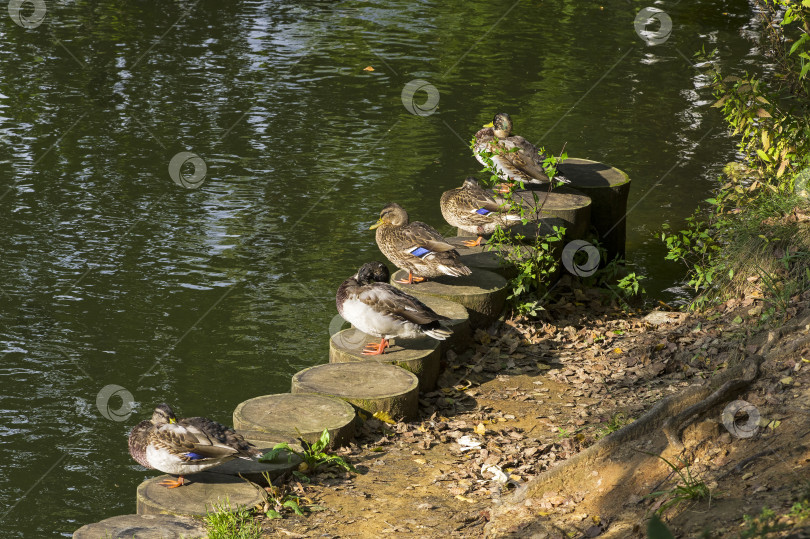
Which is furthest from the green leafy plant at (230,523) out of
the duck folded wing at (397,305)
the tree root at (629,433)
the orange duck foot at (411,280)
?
the orange duck foot at (411,280)

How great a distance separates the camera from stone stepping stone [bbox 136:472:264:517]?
5.58m

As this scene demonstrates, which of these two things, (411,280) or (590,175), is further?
(590,175)

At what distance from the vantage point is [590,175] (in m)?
10.4

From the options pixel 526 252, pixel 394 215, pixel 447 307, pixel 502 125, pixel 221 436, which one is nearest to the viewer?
pixel 221 436

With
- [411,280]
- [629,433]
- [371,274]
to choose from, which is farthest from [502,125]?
[629,433]

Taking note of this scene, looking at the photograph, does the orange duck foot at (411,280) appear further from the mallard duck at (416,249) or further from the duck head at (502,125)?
the duck head at (502,125)

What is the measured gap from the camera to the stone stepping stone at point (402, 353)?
7.36 metres

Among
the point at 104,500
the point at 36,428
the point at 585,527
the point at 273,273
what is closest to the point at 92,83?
the point at 273,273

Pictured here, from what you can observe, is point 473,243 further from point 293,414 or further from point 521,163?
point 293,414

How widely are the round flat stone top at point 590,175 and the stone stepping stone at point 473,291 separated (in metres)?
2.01

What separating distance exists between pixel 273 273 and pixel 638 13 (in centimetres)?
1500

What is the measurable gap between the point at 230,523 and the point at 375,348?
237 cm

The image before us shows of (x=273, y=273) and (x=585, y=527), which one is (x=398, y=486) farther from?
(x=273, y=273)

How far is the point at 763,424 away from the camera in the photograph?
527cm
